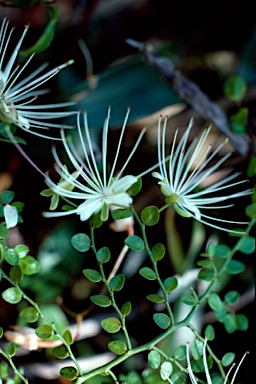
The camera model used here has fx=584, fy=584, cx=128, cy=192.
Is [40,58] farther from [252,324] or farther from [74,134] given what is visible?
[252,324]

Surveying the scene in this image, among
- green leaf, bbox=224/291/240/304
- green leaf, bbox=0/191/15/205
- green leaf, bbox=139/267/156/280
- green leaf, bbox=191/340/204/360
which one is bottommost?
green leaf, bbox=224/291/240/304

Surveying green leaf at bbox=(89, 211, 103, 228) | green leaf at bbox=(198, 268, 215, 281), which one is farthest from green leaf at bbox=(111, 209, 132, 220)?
green leaf at bbox=(198, 268, 215, 281)

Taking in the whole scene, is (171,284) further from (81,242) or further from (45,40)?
(45,40)

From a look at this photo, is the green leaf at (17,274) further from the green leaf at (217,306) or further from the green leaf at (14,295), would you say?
the green leaf at (217,306)

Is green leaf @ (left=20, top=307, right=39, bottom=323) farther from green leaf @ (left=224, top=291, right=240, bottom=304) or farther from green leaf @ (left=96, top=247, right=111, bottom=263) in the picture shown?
green leaf @ (left=224, top=291, right=240, bottom=304)

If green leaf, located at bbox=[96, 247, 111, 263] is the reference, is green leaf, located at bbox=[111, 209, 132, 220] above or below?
above
